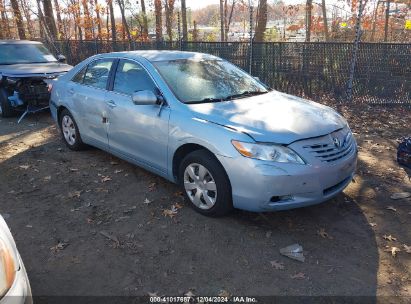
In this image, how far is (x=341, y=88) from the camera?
30.6ft

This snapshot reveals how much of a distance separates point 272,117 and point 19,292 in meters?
2.64

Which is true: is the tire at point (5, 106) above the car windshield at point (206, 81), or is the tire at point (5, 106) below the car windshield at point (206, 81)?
below

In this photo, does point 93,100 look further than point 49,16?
No

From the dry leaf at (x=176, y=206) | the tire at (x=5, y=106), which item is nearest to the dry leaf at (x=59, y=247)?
the dry leaf at (x=176, y=206)

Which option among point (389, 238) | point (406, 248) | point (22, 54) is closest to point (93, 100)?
point (389, 238)

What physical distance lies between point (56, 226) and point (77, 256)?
0.65 m

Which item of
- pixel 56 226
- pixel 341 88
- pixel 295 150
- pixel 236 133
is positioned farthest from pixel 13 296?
pixel 341 88

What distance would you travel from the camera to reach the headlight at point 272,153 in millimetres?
3428

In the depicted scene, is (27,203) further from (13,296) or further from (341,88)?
(341,88)

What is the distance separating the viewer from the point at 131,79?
4.78 m

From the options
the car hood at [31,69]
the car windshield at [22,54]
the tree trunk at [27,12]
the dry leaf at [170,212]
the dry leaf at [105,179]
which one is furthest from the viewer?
the tree trunk at [27,12]

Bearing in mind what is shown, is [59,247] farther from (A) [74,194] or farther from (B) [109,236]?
(A) [74,194]

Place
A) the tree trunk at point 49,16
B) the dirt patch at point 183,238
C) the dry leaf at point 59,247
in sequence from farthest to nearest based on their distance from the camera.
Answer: the tree trunk at point 49,16, the dry leaf at point 59,247, the dirt patch at point 183,238

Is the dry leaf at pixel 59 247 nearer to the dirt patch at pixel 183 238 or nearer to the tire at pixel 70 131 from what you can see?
the dirt patch at pixel 183 238
